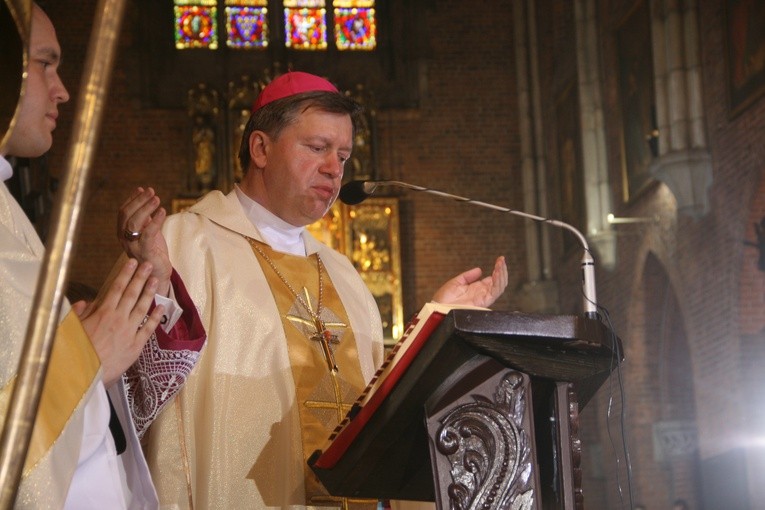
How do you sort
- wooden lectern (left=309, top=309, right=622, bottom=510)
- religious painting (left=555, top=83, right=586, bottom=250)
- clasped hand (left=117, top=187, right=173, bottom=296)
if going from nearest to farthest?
wooden lectern (left=309, top=309, right=622, bottom=510), clasped hand (left=117, top=187, right=173, bottom=296), religious painting (left=555, top=83, right=586, bottom=250)

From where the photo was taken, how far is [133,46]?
1688 centimetres

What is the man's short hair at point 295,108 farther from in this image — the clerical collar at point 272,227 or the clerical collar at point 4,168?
the clerical collar at point 4,168

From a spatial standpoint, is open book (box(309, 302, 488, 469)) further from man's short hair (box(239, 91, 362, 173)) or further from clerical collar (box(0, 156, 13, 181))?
man's short hair (box(239, 91, 362, 173))

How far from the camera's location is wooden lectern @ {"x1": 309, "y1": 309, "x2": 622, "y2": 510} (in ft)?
8.29

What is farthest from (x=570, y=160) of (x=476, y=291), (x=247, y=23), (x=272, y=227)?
(x=476, y=291)

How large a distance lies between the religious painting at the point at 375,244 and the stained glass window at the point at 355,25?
102 inches

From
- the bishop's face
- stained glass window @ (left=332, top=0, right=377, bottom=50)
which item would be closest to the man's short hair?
the bishop's face

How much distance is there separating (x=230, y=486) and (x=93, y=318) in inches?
42.2

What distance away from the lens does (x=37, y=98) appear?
238cm

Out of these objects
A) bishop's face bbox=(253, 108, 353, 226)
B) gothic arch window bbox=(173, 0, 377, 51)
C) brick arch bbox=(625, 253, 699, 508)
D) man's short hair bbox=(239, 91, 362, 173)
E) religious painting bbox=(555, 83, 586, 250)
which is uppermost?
gothic arch window bbox=(173, 0, 377, 51)

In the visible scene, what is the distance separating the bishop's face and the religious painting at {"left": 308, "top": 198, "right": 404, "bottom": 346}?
11.6 metres

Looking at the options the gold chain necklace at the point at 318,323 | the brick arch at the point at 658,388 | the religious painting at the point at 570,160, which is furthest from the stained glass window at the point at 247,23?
the gold chain necklace at the point at 318,323

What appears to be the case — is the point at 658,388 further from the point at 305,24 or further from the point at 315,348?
the point at 315,348

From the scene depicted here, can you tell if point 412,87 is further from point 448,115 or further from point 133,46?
point 133,46
